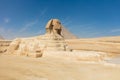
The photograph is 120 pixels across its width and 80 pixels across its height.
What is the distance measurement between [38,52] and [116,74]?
11.2 metres

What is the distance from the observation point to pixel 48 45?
19.1 metres

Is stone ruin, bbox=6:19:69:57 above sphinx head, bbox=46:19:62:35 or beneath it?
beneath

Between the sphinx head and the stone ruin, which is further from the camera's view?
the sphinx head

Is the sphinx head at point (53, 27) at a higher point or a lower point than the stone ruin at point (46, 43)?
higher

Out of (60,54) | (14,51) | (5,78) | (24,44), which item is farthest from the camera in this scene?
(14,51)

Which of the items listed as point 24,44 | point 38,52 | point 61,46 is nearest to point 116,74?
point 61,46

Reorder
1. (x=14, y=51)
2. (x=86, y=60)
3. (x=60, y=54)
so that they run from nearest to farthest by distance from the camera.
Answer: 1. (x=86, y=60)
2. (x=60, y=54)
3. (x=14, y=51)

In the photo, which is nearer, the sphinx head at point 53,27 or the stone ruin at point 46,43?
the stone ruin at point 46,43

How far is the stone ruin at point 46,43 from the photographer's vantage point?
19078 millimetres

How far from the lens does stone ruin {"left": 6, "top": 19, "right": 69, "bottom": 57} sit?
62.6 ft

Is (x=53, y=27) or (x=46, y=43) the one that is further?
(x=53, y=27)

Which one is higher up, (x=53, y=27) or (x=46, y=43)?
(x=53, y=27)

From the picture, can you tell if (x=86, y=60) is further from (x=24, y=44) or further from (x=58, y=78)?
(x=24, y=44)

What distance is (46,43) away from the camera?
19.4 metres
